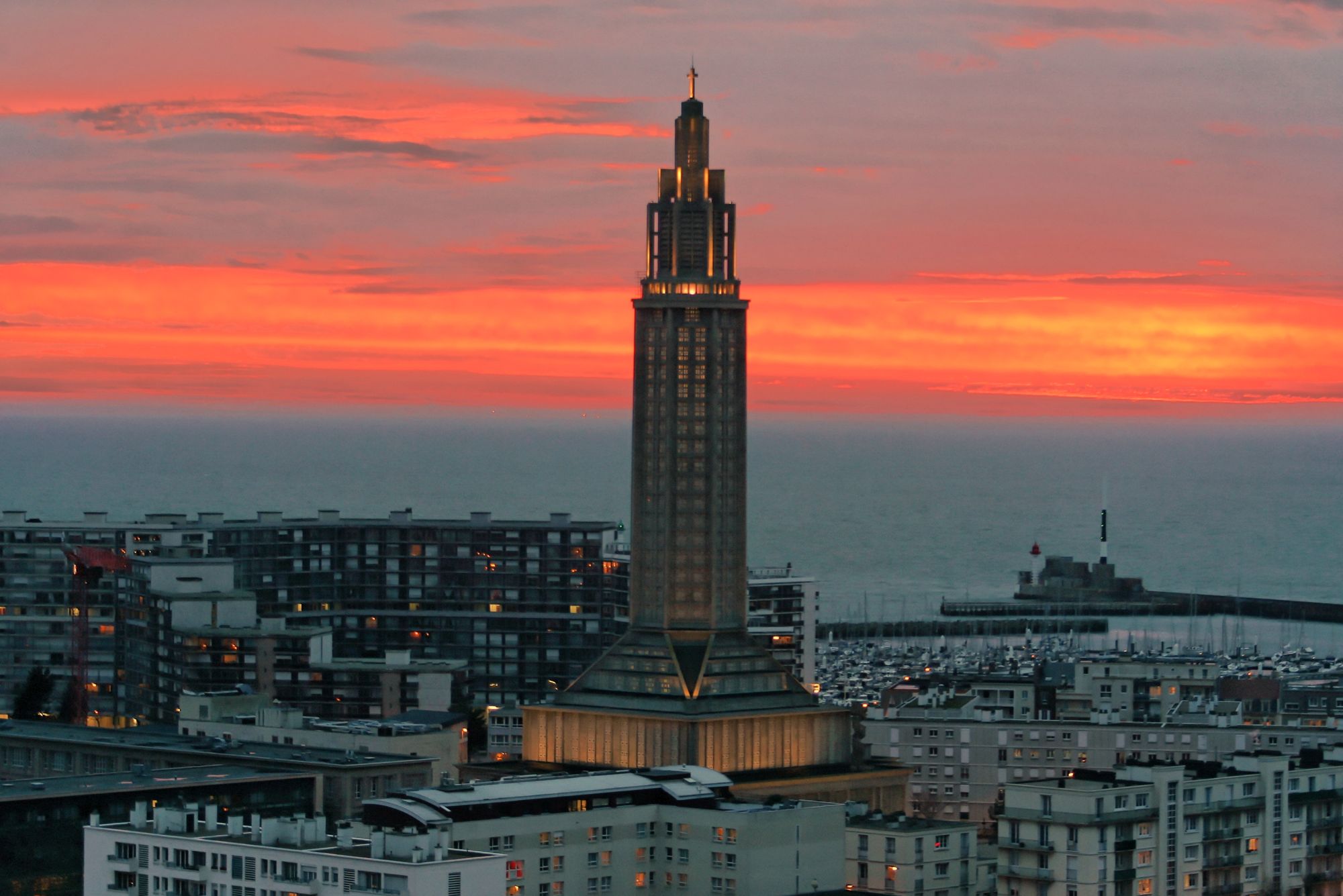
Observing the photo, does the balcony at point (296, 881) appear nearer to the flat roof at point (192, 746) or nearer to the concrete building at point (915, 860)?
the concrete building at point (915, 860)

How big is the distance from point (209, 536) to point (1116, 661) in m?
49.2

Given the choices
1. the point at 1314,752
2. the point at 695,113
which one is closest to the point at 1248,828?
the point at 1314,752

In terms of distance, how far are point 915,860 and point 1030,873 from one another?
334cm

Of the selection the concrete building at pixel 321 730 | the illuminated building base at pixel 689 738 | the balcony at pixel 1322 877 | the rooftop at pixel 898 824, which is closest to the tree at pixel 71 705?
the concrete building at pixel 321 730

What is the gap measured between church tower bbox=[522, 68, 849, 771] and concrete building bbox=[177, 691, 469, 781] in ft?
18.5

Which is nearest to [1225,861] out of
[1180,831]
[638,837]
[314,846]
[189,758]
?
[1180,831]

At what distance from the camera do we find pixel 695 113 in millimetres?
120875

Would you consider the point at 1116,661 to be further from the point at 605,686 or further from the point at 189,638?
the point at 189,638

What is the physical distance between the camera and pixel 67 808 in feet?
291

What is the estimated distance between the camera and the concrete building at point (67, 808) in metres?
87.7

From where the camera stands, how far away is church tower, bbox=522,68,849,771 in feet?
371

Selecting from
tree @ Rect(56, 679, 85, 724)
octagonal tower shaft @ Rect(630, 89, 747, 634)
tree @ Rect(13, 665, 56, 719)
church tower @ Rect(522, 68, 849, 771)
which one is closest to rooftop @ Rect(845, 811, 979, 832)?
church tower @ Rect(522, 68, 849, 771)

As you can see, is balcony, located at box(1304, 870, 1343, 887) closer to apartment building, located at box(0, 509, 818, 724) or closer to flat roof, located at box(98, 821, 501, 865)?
flat roof, located at box(98, 821, 501, 865)

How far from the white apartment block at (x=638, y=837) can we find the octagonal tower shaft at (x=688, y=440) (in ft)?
93.2
